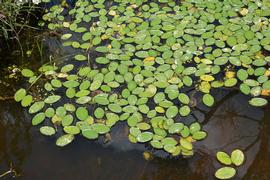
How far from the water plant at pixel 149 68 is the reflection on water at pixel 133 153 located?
61 millimetres

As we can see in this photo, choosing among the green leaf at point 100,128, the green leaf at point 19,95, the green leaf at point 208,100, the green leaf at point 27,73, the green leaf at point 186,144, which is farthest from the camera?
the green leaf at point 27,73

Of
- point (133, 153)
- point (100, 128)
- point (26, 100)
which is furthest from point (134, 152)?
point (26, 100)

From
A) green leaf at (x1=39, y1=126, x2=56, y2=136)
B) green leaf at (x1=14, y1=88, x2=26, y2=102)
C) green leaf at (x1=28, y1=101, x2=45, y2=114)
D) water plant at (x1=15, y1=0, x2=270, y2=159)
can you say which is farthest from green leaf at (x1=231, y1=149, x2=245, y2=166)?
green leaf at (x1=14, y1=88, x2=26, y2=102)

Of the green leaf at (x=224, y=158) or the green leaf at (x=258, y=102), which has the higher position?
the green leaf at (x=258, y=102)

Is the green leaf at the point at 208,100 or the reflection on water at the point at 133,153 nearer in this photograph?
the reflection on water at the point at 133,153

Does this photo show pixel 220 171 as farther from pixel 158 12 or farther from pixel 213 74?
pixel 158 12

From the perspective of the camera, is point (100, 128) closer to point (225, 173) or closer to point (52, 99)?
point (52, 99)

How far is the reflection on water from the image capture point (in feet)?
7.28

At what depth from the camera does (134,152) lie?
2.31 m

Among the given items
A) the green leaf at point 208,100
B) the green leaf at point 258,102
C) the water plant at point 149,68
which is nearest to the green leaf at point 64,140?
the water plant at point 149,68

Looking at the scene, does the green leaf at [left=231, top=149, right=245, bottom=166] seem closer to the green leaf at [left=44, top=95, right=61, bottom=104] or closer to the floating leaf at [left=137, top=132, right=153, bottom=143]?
the floating leaf at [left=137, top=132, right=153, bottom=143]

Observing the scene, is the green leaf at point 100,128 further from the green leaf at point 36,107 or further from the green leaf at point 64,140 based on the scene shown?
the green leaf at point 36,107

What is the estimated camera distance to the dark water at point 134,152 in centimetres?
222

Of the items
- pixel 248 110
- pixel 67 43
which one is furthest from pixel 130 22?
pixel 248 110
